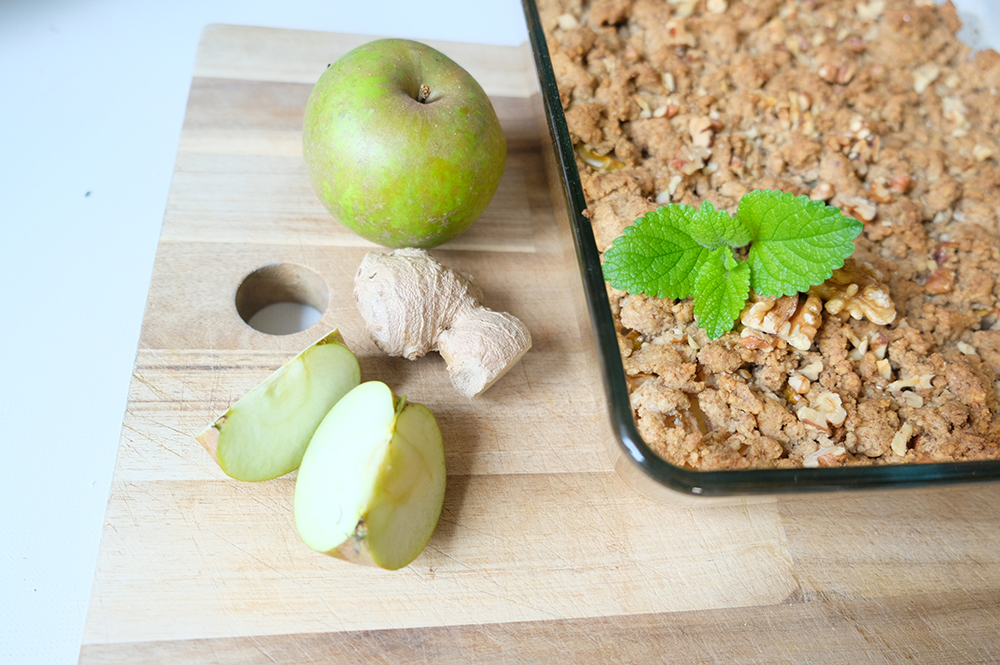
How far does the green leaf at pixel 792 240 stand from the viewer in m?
0.89

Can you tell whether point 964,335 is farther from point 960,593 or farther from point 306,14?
point 306,14

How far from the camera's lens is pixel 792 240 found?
924mm

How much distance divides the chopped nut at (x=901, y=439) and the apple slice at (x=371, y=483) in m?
0.56

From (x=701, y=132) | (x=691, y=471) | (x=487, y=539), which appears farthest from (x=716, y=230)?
(x=487, y=539)

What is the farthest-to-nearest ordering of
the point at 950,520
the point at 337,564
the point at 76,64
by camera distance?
the point at 76,64, the point at 950,520, the point at 337,564

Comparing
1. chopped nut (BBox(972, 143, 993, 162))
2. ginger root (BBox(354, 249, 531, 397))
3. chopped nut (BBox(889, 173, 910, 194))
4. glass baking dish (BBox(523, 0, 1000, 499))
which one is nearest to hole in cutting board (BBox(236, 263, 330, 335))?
ginger root (BBox(354, 249, 531, 397))

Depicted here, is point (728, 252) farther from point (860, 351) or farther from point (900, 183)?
point (900, 183)

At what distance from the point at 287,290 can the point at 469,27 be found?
82 cm

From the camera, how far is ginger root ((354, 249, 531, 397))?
891mm

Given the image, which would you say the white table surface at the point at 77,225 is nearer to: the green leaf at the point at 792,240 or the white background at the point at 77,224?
the white background at the point at 77,224

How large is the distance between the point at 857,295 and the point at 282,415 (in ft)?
2.53

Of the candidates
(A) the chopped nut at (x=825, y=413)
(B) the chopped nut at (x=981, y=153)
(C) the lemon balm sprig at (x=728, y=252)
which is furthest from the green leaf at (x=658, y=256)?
(B) the chopped nut at (x=981, y=153)

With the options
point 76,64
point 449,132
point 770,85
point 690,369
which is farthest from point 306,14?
point 690,369

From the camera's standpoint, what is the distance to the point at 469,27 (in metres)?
1.55
